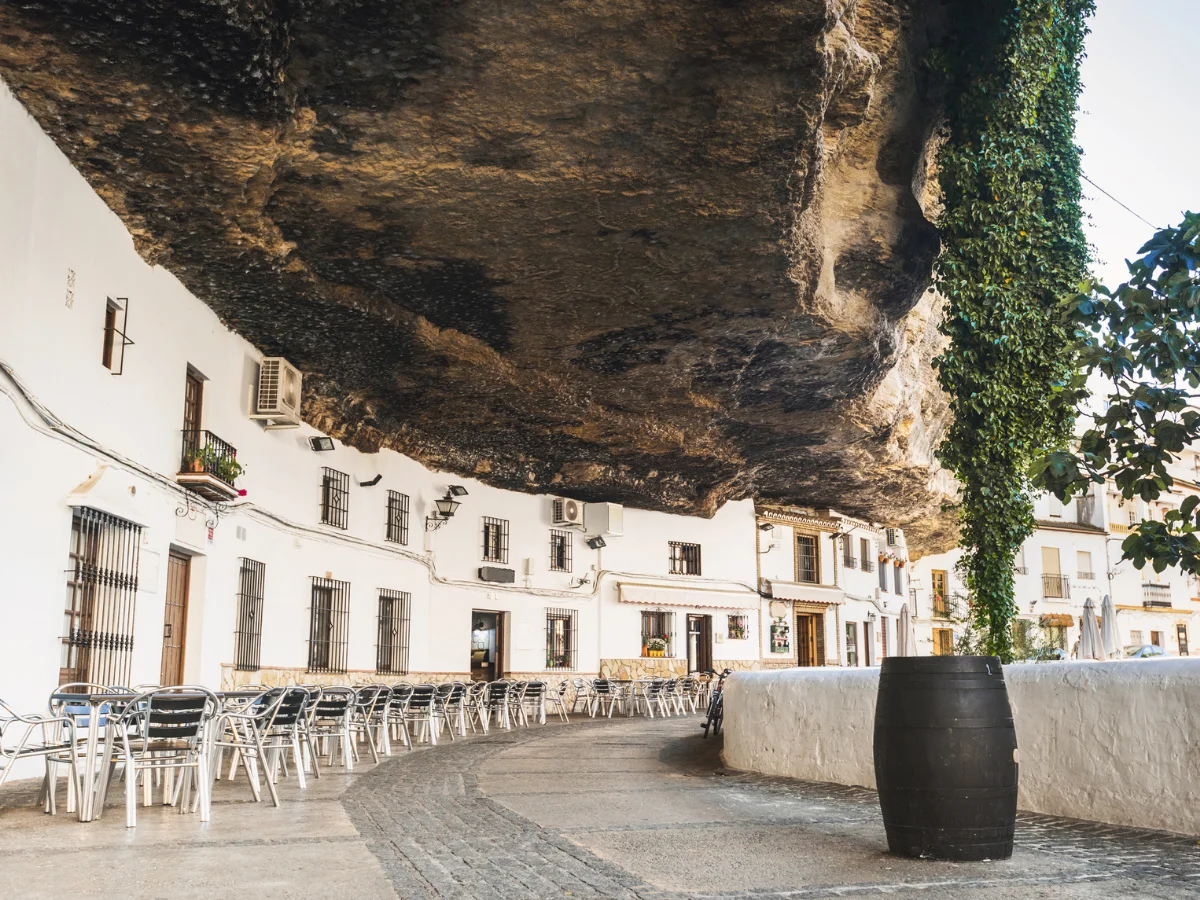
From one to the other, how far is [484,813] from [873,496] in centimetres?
1836

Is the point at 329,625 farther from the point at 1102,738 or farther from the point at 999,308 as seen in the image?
the point at 1102,738

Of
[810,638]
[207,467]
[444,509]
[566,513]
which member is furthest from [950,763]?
Answer: [810,638]

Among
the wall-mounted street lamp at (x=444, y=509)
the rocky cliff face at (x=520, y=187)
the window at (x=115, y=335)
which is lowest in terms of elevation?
the wall-mounted street lamp at (x=444, y=509)

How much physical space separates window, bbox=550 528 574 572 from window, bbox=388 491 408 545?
4197mm

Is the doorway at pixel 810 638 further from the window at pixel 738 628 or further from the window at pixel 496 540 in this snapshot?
the window at pixel 496 540

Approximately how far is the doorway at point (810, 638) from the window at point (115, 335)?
1957 centimetres

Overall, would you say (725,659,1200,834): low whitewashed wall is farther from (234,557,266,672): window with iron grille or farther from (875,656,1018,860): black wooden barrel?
(234,557,266,672): window with iron grille

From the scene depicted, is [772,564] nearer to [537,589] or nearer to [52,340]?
[537,589]

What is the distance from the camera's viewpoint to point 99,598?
912 cm

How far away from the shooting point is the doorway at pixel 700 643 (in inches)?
912

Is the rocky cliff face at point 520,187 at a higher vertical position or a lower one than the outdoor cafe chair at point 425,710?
higher

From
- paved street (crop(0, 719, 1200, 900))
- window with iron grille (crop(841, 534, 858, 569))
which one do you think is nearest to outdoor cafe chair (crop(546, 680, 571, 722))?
window with iron grille (crop(841, 534, 858, 569))

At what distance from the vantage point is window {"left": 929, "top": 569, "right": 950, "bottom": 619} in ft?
104

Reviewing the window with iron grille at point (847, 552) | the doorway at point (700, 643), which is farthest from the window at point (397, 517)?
the window with iron grille at point (847, 552)
